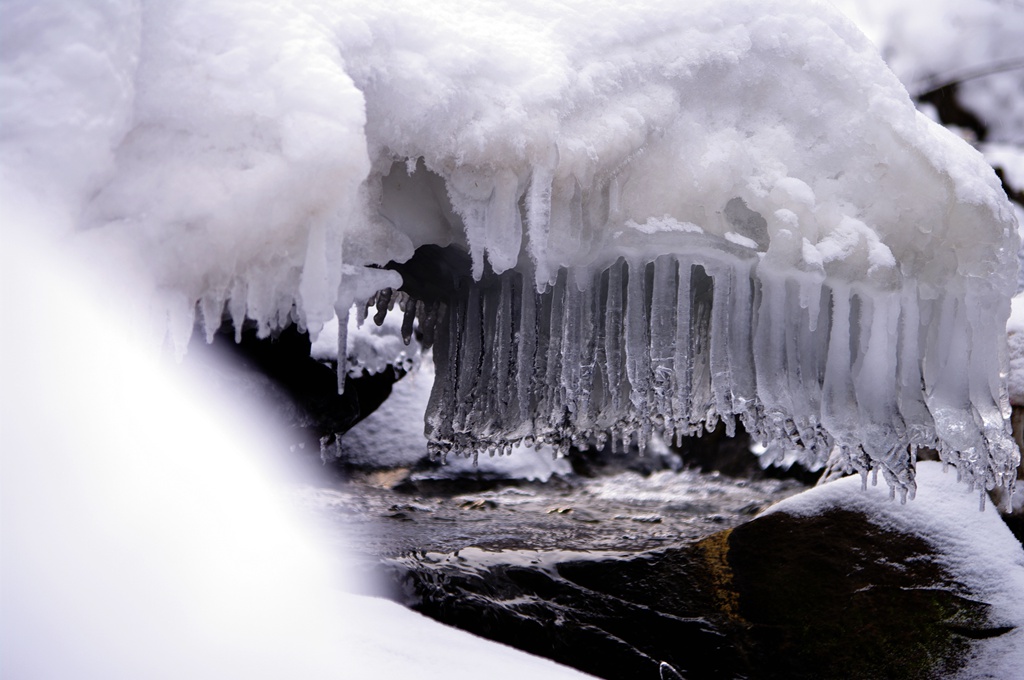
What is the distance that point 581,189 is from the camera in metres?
2.53

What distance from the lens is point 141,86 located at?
1.90 meters

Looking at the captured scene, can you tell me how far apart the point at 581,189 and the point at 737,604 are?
264cm

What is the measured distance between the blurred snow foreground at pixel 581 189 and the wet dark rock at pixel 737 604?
126 centimetres

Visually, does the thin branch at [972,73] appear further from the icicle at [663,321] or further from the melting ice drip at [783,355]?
the icicle at [663,321]

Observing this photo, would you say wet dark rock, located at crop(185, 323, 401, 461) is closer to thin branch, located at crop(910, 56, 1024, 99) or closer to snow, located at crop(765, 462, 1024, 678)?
snow, located at crop(765, 462, 1024, 678)

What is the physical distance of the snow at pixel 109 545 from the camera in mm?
1671

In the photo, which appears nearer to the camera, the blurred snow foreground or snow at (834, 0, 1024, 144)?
the blurred snow foreground

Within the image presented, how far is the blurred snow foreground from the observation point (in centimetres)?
187

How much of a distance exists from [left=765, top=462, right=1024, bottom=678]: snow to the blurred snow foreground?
1241mm

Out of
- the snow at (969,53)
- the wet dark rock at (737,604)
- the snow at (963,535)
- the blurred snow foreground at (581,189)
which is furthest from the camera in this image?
the snow at (969,53)

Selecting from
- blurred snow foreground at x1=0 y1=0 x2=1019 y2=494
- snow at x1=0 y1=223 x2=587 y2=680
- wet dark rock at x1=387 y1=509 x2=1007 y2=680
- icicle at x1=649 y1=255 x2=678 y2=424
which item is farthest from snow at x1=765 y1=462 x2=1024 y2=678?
snow at x1=0 y1=223 x2=587 y2=680

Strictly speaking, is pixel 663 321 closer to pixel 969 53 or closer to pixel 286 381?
pixel 286 381

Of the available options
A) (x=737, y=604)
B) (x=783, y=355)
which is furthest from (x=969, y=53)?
(x=783, y=355)

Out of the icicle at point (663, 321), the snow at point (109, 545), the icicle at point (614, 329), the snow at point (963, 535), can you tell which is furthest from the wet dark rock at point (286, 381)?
the snow at point (963, 535)
